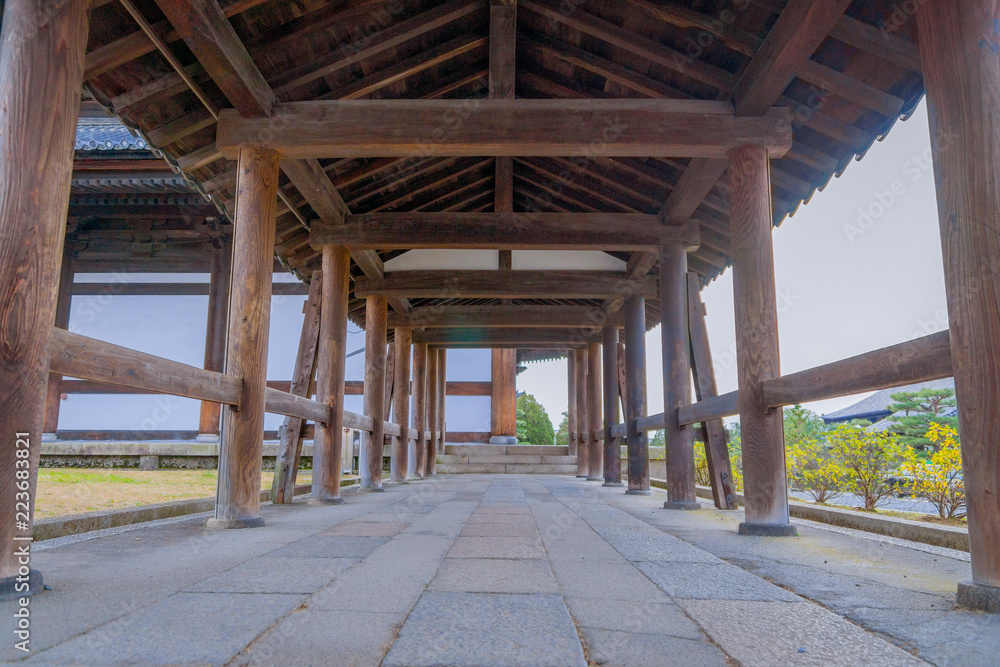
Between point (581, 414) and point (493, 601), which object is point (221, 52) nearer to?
point (493, 601)

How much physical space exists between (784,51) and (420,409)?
28.4 feet

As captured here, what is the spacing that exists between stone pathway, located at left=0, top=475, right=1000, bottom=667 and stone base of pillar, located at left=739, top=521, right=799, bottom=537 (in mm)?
176

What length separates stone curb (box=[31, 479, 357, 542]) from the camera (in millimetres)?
3229

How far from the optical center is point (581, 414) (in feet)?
41.9

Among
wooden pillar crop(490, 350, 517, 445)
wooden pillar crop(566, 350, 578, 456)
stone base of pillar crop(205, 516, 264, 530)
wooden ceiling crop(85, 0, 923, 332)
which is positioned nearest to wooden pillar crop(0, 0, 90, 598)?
wooden ceiling crop(85, 0, 923, 332)

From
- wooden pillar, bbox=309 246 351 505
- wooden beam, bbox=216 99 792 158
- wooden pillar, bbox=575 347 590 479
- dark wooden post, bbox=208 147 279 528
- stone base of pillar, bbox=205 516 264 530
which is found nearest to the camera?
stone base of pillar, bbox=205 516 264 530

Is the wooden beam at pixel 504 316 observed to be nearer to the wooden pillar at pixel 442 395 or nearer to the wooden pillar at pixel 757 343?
the wooden pillar at pixel 442 395

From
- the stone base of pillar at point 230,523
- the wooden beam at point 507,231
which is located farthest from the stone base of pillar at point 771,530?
the wooden beam at point 507,231

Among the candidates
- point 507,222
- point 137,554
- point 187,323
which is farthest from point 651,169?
point 187,323

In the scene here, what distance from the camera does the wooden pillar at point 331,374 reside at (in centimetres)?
583

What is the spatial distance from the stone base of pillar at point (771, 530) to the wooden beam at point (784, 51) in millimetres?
2547

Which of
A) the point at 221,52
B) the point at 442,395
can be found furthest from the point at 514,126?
the point at 442,395

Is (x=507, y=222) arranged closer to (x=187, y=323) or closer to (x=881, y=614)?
(x=881, y=614)

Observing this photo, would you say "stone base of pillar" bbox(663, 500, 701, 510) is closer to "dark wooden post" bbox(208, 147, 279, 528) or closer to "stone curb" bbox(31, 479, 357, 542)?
"dark wooden post" bbox(208, 147, 279, 528)
